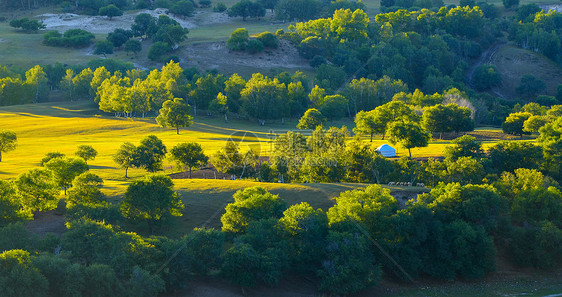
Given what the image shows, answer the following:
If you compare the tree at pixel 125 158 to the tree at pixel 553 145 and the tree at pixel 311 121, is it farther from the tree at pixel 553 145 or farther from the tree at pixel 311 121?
the tree at pixel 553 145

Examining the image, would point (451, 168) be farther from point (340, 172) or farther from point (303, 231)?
point (303, 231)

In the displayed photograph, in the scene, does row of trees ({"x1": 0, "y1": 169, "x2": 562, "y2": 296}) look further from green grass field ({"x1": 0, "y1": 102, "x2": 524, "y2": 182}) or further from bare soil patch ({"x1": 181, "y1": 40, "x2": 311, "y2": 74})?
bare soil patch ({"x1": 181, "y1": 40, "x2": 311, "y2": 74})

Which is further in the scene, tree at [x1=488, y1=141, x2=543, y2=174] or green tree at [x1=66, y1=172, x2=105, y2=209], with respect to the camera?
tree at [x1=488, y1=141, x2=543, y2=174]

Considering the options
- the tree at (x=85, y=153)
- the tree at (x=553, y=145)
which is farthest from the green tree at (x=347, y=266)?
the tree at (x=85, y=153)

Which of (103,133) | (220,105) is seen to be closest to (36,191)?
(103,133)

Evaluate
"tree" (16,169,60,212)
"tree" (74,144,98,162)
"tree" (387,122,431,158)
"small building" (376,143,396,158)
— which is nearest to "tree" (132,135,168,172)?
"tree" (74,144,98,162)

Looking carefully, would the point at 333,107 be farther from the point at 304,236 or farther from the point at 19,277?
the point at 19,277
